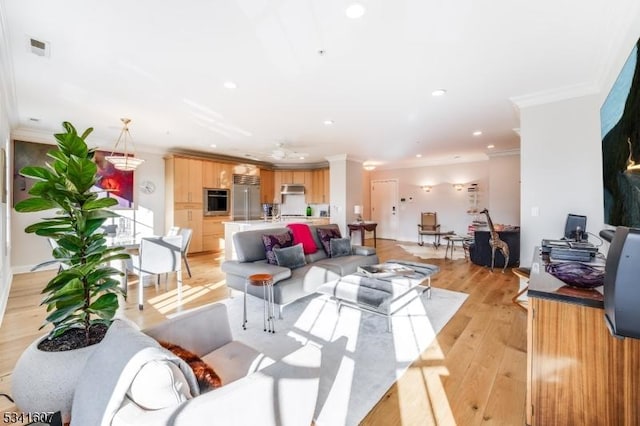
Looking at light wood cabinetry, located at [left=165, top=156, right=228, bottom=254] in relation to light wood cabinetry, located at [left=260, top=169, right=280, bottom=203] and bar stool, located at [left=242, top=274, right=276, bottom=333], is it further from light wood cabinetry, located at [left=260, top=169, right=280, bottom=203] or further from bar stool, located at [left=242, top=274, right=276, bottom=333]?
bar stool, located at [left=242, top=274, right=276, bottom=333]

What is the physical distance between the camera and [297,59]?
2674 millimetres

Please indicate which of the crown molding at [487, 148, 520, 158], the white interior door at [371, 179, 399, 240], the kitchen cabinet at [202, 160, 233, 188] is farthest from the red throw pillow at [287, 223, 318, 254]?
the white interior door at [371, 179, 399, 240]

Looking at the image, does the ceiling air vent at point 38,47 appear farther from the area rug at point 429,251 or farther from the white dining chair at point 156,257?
the area rug at point 429,251

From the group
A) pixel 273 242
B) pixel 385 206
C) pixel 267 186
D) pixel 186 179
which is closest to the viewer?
pixel 273 242

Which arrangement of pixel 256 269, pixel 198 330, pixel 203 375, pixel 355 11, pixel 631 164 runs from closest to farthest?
pixel 203 375, pixel 198 330, pixel 631 164, pixel 355 11, pixel 256 269

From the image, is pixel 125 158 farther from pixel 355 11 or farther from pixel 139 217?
pixel 355 11

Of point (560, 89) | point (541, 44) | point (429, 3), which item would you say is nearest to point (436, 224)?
point (560, 89)

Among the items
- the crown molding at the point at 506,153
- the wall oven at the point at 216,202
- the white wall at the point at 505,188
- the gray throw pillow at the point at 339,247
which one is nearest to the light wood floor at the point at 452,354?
the gray throw pillow at the point at 339,247

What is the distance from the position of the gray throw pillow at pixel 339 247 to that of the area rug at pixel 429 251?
117 inches

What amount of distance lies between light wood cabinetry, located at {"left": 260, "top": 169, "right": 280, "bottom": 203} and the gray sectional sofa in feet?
15.9

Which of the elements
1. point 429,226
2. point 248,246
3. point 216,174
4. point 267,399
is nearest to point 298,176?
point 216,174

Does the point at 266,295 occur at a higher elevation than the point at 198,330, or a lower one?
lower

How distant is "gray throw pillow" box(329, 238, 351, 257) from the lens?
4391 millimetres

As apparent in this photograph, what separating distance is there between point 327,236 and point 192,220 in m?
4.09
